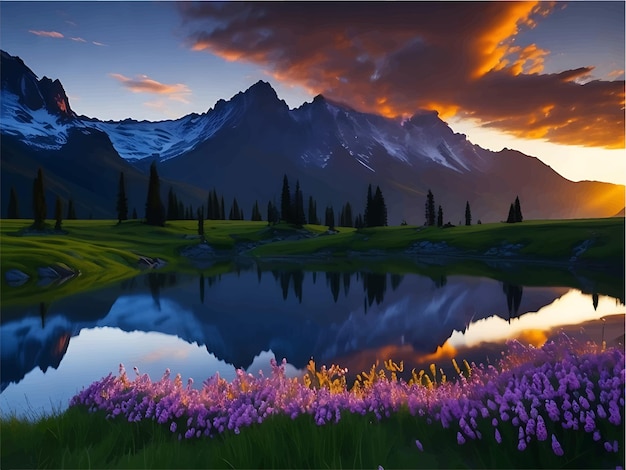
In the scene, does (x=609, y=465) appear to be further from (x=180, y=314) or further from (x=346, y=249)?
(x=346, y=249)

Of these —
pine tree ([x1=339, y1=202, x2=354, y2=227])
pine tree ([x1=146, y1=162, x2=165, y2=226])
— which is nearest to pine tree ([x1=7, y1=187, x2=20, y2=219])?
pine tree ([x1=146, y1=162, x2=165, y2=226])

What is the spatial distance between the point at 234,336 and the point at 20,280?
3574 centimetres

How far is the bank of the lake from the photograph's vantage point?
56531 mm

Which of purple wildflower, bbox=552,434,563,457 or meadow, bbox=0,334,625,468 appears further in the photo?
meadow, bbox=0,334,625,468

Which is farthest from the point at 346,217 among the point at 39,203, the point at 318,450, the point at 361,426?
the point at 318,450

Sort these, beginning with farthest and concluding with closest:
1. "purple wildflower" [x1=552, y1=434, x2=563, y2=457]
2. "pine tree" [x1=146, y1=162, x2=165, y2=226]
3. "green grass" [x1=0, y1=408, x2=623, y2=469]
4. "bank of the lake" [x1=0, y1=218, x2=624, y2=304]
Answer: "pine tree" [x1=146, y1=162, x2=165, y2=226] → "bank of the lake" [x1=0, y1=218, x2=624, y2=304] → "green grass" [x1=0, y1=408, x2=623, y2=469] → "purple wildflower" [x1=552, y1=434, x2=563, y2=457]

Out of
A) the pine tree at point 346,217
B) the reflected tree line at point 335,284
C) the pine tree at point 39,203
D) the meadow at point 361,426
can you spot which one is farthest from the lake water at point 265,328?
the pine tree at point 346,217

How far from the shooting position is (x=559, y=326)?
25.3 m

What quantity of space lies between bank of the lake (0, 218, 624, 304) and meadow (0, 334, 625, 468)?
35.1m

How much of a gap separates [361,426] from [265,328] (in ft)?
71.0

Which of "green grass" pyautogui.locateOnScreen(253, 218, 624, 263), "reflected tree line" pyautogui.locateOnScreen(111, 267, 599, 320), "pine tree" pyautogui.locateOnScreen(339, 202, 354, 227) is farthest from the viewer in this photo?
"pine tree" pyautogui.locateOnScreen(339, 202, 354, 227)

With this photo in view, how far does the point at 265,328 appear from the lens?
27.0 metres

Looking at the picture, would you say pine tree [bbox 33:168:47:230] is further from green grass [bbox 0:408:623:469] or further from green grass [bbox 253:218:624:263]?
green grass [bbox 0:408:623:469]

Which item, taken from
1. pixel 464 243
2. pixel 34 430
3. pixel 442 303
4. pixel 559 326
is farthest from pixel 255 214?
pixel 34 430
